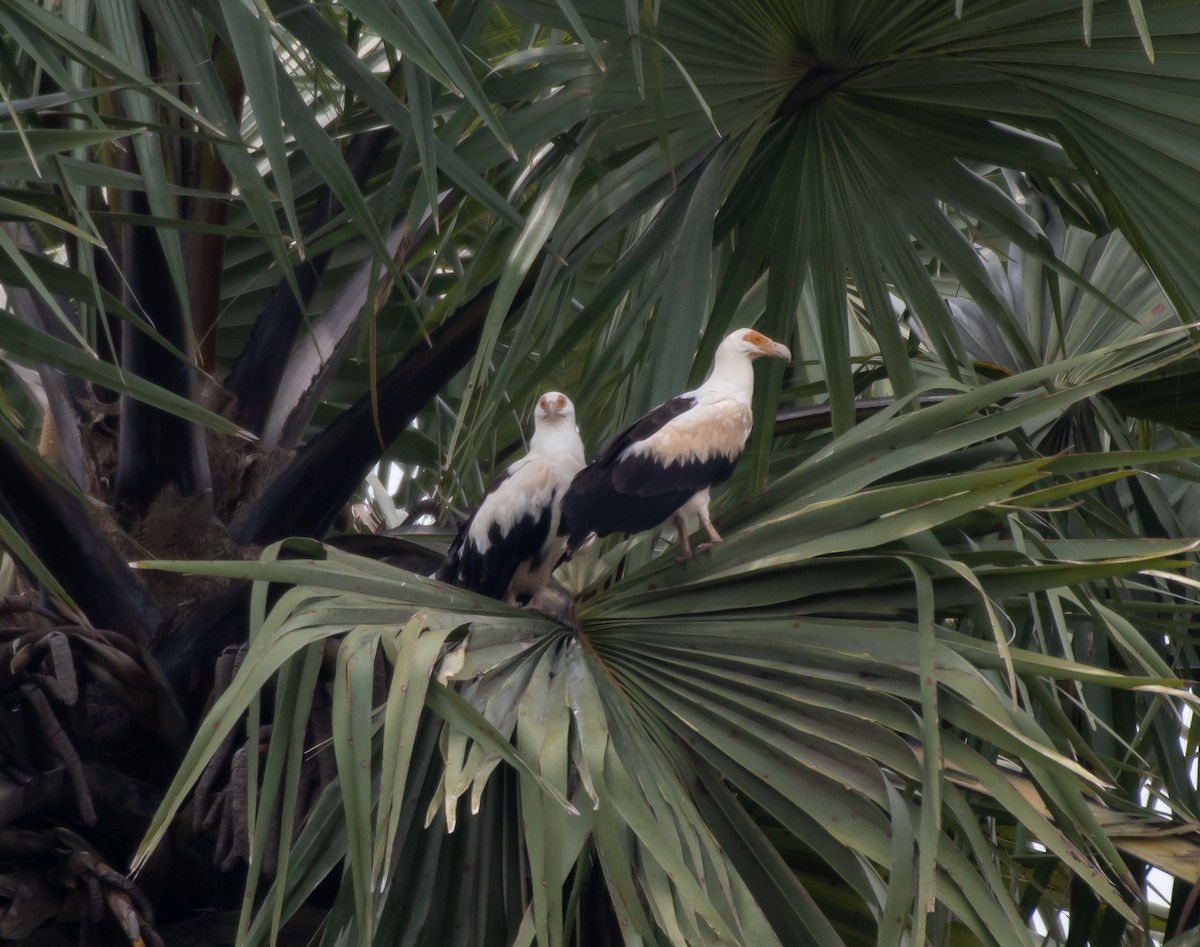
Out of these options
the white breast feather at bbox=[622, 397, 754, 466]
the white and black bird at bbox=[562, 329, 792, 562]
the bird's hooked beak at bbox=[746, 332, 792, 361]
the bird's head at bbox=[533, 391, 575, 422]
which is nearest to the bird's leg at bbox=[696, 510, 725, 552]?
the white and black bird at bbox=[562, 329, 792, 562]

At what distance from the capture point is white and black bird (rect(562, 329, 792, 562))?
2758 mm

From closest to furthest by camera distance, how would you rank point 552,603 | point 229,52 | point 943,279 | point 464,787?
1. point 464,787
2. point 552,603
3. point 229,52
4. point 943,279

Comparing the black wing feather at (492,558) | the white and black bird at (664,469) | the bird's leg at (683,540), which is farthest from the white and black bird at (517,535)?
the bird's leg at (683,540)

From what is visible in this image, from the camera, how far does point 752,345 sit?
3172 mm

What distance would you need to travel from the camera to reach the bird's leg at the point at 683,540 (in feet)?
8.00

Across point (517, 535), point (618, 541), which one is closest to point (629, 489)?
point (517, 535)

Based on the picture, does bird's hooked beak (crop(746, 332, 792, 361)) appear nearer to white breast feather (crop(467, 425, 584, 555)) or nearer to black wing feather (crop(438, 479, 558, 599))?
white breast feather (crop(467, 425, 584, 555))

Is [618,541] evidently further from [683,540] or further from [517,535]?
[683,540]

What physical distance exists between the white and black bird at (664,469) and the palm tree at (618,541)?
81 millimetres

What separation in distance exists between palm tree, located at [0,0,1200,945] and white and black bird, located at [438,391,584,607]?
0.33ft

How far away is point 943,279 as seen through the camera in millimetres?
4836

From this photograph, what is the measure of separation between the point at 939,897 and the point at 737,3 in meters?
1.68

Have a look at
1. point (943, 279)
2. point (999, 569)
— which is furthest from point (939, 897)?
point (943, 279)

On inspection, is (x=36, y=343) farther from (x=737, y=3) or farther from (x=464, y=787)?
(x=737, y=3)
